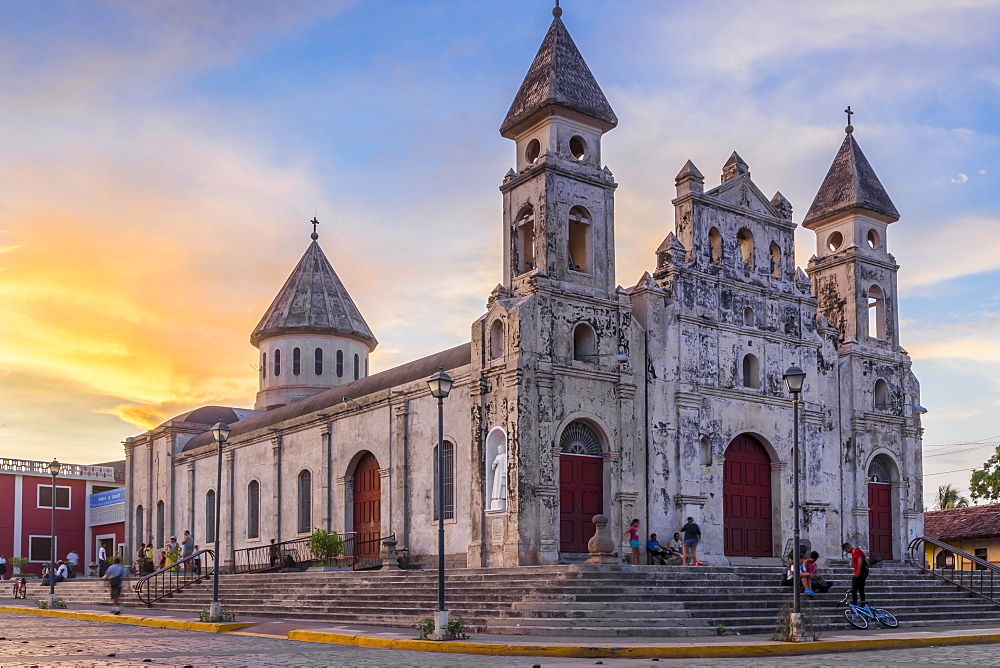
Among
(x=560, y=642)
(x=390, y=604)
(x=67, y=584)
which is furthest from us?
(x=67, y=584)

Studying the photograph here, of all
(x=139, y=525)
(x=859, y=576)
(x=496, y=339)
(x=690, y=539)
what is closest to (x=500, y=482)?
(x=496, y=339)

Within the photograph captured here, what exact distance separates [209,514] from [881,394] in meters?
24.6

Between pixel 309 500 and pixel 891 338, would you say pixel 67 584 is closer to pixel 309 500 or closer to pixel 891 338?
pixel 309 500

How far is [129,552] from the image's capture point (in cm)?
4753

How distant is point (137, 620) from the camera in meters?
25.0

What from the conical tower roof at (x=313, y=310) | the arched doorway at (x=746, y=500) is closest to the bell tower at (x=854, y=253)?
the arched doorway at (x=746, y=500)

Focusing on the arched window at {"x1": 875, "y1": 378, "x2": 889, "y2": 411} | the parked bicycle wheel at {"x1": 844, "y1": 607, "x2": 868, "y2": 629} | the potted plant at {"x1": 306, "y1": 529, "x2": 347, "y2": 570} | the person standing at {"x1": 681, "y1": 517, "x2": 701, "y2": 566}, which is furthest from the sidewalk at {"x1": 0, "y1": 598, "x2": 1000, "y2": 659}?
the arched window at {"x1": 875, "y1": 378, "x2": 889, "y2": 411}

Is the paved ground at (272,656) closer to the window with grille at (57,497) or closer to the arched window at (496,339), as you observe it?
the arched window at (496,339)

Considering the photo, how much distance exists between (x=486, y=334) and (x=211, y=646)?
12.0 m

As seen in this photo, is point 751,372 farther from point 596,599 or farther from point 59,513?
Result: point 59,513

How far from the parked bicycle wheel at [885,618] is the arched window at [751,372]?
1008 centimetres

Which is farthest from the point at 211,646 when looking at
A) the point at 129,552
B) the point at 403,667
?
the point at 129,552

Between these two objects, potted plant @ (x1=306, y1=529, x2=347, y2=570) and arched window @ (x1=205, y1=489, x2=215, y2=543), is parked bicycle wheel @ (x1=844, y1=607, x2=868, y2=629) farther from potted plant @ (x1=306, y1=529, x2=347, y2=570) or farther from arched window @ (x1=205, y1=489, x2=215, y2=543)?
arched window @ (x1=205, y1=489, x2=215, y2=543)

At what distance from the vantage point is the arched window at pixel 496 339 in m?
27.6
